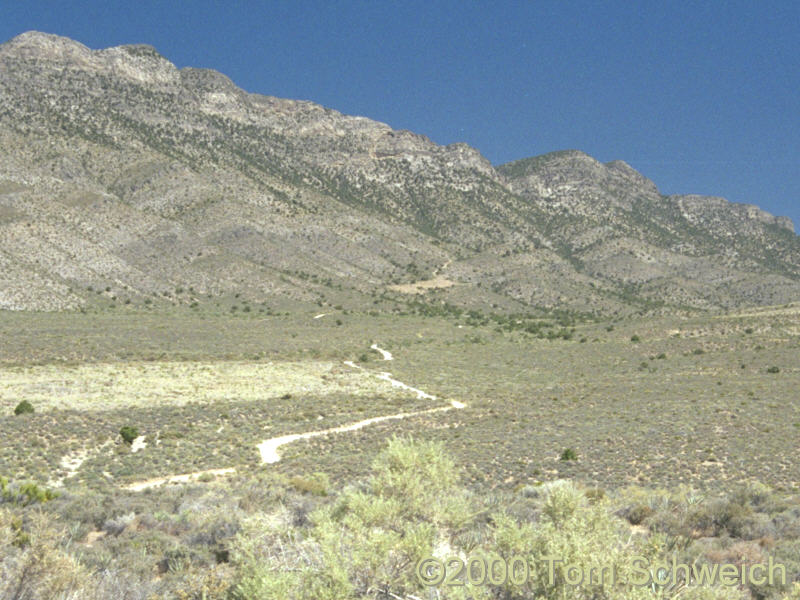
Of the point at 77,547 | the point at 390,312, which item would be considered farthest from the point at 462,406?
the point at 390,312

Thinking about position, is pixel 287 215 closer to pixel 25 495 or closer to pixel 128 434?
pixel 128 434

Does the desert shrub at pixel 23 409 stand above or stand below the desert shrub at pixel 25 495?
below

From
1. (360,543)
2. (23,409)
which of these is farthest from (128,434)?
(360,543)

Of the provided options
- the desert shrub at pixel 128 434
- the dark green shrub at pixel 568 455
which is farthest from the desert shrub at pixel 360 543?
the desert shrub at pixel 128 434

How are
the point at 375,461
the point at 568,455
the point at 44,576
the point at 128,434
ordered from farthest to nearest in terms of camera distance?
the point at 128,434, the point at 568,455, the point at 375,461, the point at 44,576

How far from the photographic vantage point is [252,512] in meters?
11.5

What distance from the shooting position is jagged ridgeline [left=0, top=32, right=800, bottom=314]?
82.6 metres

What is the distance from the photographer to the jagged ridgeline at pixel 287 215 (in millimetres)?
82562

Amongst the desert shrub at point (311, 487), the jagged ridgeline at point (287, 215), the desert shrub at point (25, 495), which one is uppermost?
the jagged ridgeline at point (287, 215)

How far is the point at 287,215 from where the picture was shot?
107 m

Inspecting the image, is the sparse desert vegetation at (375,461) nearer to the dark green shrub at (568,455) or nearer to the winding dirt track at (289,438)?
the winding dirt track at (289,438)

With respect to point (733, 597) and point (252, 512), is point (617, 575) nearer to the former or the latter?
point (733, 597)

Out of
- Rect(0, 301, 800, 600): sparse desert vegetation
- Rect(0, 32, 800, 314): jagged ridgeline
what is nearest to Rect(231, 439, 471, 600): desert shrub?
Rect(0, 301, 800, 600): sparse desert vegetation

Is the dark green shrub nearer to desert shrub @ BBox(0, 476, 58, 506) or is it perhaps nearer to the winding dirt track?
the winding dirt track
